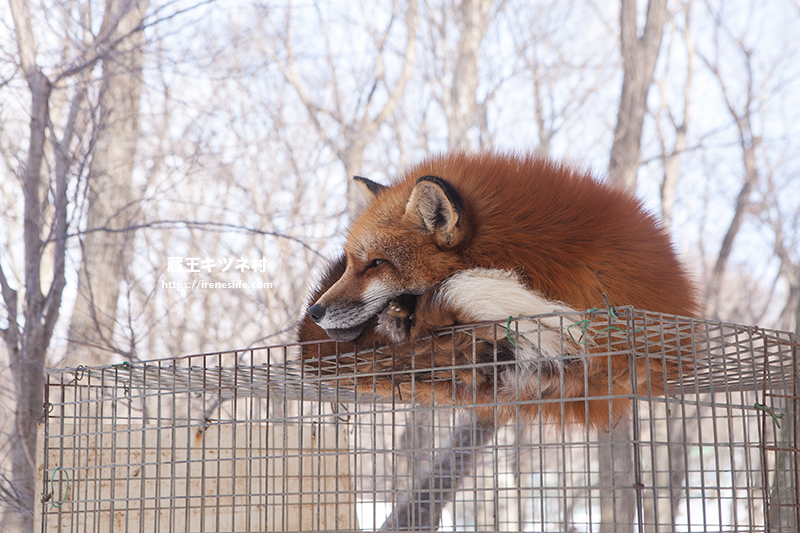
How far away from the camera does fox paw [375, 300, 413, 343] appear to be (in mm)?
1903

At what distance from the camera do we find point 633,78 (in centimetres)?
653

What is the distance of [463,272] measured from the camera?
1.86 meters

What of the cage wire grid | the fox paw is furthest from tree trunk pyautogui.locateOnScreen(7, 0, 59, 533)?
the fox paw

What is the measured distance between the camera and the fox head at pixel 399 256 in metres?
1.88

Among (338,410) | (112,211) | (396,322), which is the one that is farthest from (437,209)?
(112,211)

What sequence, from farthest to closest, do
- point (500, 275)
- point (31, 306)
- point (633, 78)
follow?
point (633, 78), point (31, 306), point (500, 275)

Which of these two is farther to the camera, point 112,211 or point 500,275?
point 112,211

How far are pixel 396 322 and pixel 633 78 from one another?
5.53 m

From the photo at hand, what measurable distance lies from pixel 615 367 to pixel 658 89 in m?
8.34

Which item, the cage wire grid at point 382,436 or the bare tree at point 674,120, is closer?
the cage wire grid at point 382,436

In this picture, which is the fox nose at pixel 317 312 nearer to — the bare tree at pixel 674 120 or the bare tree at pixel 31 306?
the bare tree at pixel 31 306

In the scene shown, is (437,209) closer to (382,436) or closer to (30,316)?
(382,436)

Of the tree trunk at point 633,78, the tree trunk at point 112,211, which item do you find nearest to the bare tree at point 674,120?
the tree trunk at point 633,78

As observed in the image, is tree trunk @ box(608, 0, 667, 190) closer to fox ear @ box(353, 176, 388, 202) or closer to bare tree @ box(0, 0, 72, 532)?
fox ear @ box(353, 176, 388, 202)
